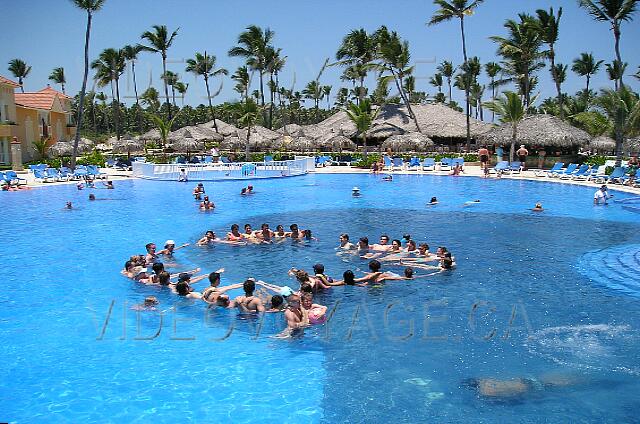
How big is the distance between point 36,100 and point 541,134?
38725 millimetres

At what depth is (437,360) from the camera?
25.3ft

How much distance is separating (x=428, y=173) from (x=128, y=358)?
2778 centimetres

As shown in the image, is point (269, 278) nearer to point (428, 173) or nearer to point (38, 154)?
point (428, 173)

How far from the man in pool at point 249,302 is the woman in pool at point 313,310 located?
2.58 feet

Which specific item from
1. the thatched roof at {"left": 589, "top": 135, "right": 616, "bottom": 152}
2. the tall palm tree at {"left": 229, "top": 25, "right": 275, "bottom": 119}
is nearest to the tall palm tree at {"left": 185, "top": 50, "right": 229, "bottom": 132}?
the tall palm tree at {"left": 229, "top": 25, "right": 275, "bottom": 119}

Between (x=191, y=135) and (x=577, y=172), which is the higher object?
(x=191, y=135)

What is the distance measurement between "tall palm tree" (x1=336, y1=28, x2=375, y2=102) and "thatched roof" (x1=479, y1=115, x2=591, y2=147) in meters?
16.8

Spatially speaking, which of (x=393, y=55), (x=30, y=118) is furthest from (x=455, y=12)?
(x=30, y=118)

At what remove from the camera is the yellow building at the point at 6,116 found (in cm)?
3859

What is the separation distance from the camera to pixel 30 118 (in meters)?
43.4

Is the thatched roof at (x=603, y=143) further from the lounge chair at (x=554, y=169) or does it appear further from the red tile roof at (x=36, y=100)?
the red tile roof at (x=36, y=100)

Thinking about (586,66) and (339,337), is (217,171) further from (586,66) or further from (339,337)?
(586,66)

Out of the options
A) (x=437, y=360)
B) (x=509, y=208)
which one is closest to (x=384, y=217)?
(x=509, y=208)

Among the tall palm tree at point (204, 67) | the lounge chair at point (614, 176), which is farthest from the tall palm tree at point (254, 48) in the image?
the lounge chair at point (614, 176)
